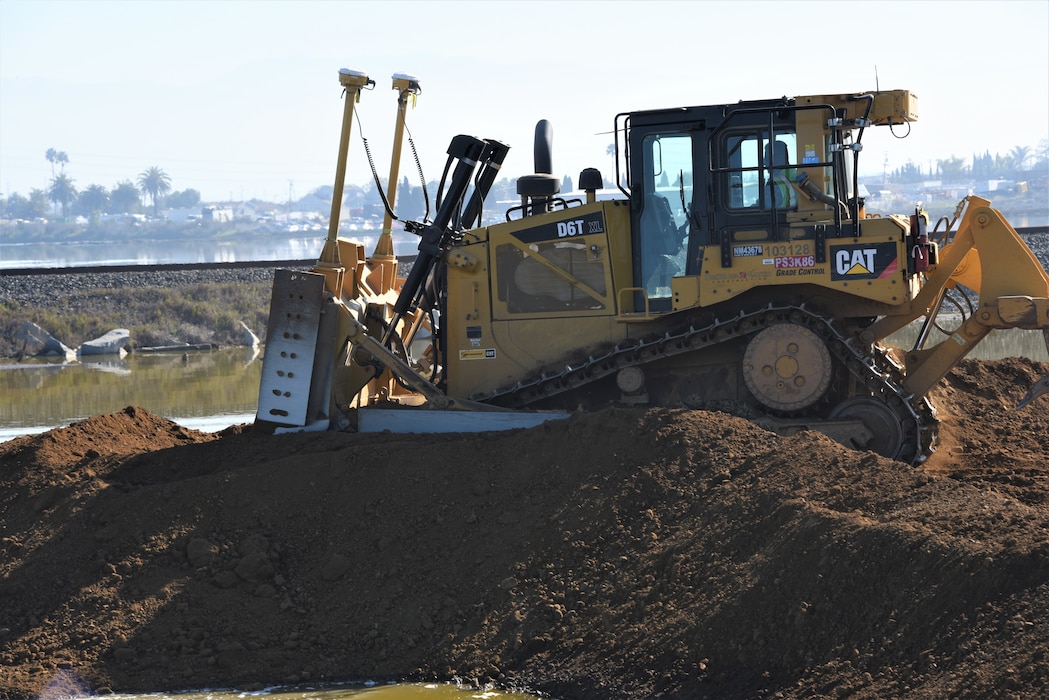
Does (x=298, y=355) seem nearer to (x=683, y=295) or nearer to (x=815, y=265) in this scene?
(x=683, y=295)

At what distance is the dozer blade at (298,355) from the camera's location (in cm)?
1211

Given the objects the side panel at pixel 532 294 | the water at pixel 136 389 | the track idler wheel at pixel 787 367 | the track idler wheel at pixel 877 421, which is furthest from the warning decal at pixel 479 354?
the water at pixel 136 389

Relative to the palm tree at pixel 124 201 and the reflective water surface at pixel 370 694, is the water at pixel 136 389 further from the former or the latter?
the palm tree at pixel 124 201

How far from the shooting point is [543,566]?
9.10m

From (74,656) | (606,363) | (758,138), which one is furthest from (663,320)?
(74,656)

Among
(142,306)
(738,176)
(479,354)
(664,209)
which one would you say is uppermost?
(738,176)

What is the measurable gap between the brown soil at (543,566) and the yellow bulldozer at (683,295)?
3.17ft

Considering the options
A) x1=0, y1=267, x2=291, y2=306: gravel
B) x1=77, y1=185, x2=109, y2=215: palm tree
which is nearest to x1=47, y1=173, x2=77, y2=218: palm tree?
x1=77, y1=185, x2=109, y2=215: palm tree

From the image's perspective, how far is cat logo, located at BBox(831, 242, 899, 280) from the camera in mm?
11180

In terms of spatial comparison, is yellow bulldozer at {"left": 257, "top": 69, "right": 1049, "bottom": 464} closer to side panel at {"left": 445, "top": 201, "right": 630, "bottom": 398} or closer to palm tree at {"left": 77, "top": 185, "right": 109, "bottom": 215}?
side panel at {"left": 445, "top": 201, "right": 630, "bottom": 398}

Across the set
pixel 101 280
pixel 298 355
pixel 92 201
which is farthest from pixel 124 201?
pixel 298 355

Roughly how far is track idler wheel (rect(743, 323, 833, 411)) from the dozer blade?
3914mm

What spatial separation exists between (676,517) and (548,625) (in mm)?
1329

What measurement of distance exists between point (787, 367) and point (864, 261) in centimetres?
112
